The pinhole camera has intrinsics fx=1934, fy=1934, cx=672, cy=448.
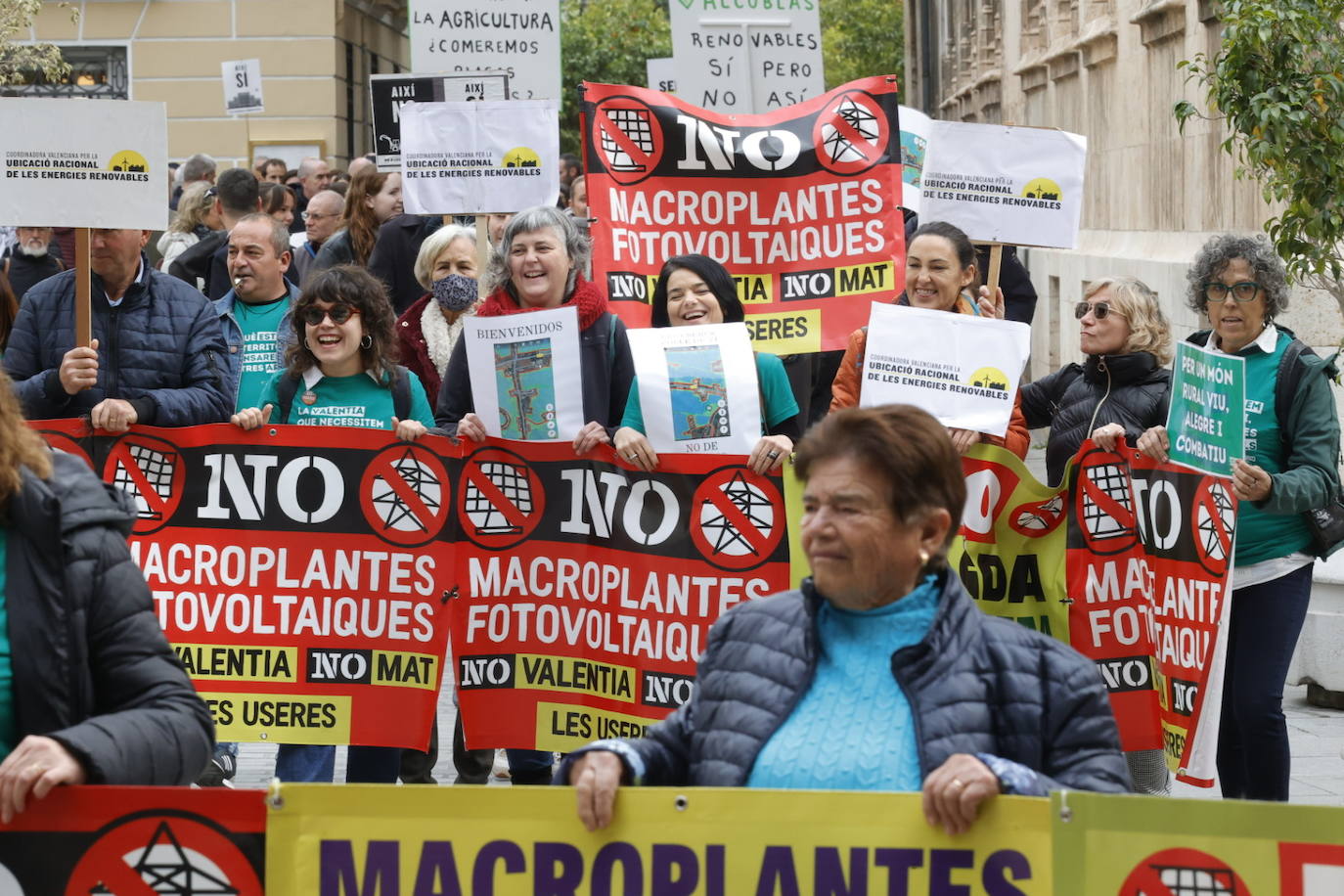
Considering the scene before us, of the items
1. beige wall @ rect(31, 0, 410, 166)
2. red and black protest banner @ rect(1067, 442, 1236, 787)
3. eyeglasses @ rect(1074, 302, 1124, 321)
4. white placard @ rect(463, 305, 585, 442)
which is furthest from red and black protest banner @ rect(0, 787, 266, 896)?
beige wall @ rect(31, 0, 410, 166)

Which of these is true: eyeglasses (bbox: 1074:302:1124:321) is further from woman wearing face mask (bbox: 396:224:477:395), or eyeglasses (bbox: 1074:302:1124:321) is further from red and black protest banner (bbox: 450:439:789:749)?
woman wearing face mask (bbox: 396:224:477:395)

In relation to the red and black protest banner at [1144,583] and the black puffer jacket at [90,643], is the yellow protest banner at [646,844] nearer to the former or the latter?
the black puffer jacket at [90,643]

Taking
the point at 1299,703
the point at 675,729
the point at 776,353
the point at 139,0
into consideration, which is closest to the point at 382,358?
the point at 776,353

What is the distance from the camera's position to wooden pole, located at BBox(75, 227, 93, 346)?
5.97m

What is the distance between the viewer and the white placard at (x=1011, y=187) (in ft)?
23.2

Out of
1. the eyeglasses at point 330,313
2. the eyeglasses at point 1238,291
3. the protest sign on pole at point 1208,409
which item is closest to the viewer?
the protest sign on pole at point 1208,409

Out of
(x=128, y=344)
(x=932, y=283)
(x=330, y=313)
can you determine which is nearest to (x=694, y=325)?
(x=932, y=283)

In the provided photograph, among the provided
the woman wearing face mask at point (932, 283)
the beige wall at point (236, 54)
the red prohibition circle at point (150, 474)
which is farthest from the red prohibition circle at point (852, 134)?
the beige wall at point (236, 54)

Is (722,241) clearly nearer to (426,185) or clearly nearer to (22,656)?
(426,185)

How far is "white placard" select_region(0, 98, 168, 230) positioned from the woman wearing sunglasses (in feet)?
9.80

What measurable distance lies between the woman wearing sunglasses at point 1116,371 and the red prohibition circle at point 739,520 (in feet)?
3.45

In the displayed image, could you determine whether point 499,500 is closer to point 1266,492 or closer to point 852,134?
point 1266,492

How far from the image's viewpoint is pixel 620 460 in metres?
6.04

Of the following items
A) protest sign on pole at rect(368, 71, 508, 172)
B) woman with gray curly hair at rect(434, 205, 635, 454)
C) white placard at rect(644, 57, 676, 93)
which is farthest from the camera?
white placard at rect(644, 57, 676, 93)
